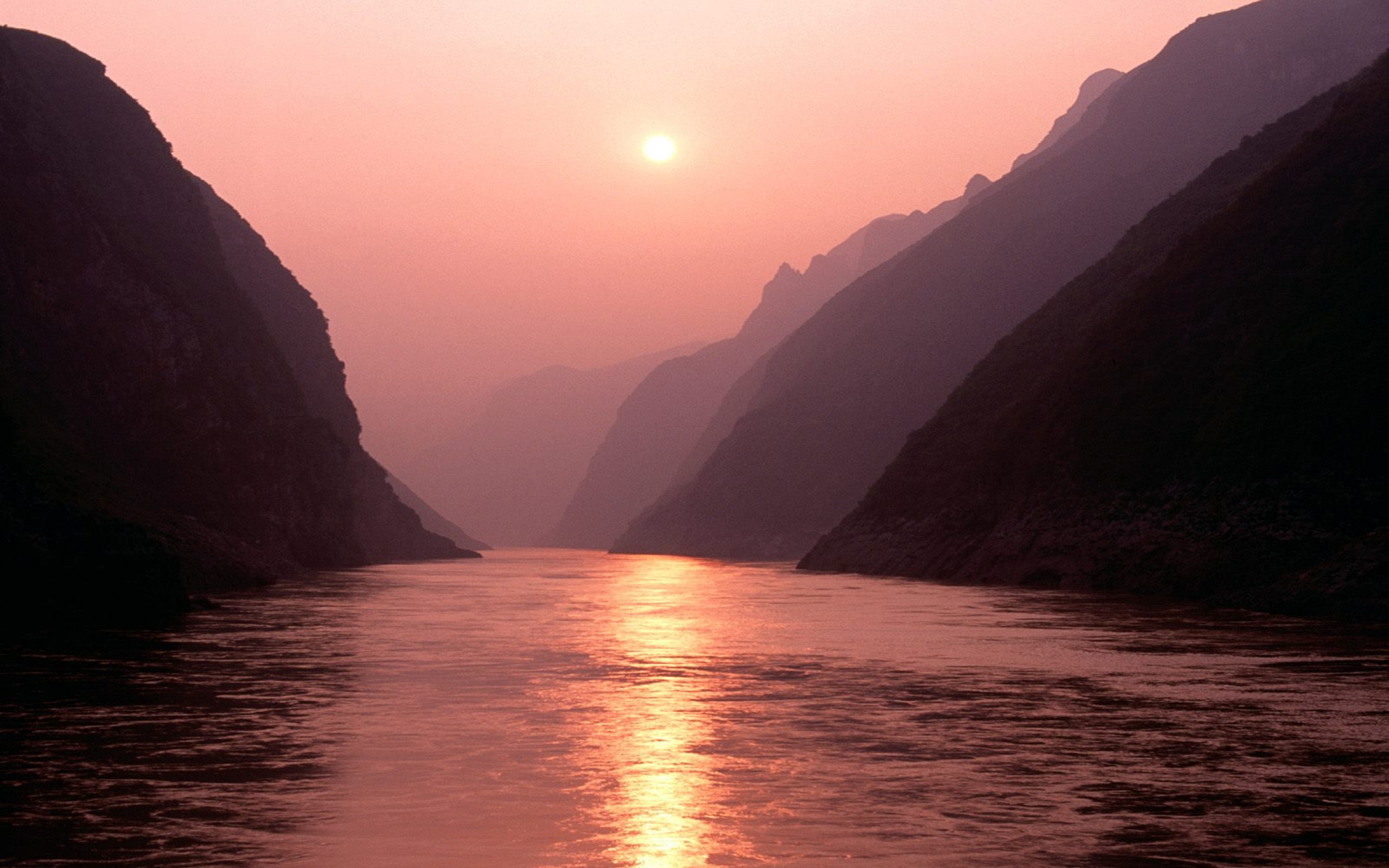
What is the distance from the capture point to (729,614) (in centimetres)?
5153

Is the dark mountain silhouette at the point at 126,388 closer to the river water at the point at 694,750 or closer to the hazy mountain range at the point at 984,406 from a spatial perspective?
the hazy mountain range at the point at 984,406

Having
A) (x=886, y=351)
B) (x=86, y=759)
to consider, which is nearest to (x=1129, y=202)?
(x=886, y=351)

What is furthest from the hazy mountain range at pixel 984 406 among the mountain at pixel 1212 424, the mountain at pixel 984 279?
the mountain at pixel 984 279

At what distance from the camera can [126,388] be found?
83.0 m

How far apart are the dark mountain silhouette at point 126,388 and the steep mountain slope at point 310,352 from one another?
68.6 ft

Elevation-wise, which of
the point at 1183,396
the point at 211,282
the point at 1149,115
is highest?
the point at 1149,115

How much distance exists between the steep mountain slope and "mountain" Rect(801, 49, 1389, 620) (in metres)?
65.7

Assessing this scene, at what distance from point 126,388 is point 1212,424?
64.2 m

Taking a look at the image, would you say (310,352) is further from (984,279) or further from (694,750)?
(694,750)

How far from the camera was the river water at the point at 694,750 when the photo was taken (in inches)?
503

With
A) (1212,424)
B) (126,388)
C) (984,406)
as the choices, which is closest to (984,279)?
(984,406)

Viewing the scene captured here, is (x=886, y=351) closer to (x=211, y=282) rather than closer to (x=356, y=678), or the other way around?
(x=211, y=282)

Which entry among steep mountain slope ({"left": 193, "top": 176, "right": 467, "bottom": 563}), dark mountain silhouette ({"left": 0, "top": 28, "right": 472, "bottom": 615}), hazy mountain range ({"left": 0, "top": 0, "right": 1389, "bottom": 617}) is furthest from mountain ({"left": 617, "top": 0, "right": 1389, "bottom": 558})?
dark mountain silhouette ({"left": 0, "top": 28, "right": 472, "bottom": 615})

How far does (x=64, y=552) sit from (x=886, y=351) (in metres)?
154
